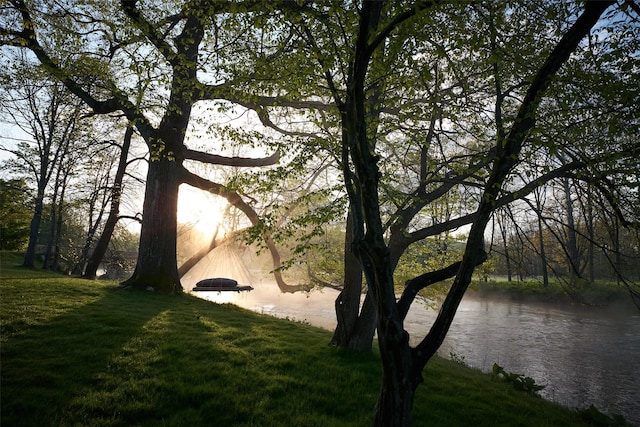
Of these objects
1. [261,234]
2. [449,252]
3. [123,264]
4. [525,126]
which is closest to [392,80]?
[525,126]

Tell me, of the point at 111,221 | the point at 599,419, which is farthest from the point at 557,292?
the point at 111,221

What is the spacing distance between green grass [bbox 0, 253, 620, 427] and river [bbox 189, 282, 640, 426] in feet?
14.8

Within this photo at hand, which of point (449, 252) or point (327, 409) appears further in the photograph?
point (449, 252)

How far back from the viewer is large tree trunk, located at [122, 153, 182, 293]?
12.9 m

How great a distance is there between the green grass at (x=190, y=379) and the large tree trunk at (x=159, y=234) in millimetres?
3379

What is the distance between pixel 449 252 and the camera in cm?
1070

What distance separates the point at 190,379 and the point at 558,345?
16913mm

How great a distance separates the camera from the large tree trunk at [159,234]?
1288cm

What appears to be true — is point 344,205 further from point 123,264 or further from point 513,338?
point 123,264

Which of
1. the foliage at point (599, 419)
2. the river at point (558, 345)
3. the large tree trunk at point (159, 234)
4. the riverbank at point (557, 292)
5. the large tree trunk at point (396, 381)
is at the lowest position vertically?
the river at point (558, 345)

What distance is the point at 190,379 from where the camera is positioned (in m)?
5.33

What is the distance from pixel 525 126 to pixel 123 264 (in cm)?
2507

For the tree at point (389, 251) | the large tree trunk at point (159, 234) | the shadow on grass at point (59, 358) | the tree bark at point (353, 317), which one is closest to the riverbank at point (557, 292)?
the tree bark at point (353, 317)

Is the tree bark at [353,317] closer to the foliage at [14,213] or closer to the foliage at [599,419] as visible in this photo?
the foliage at [599,419]
